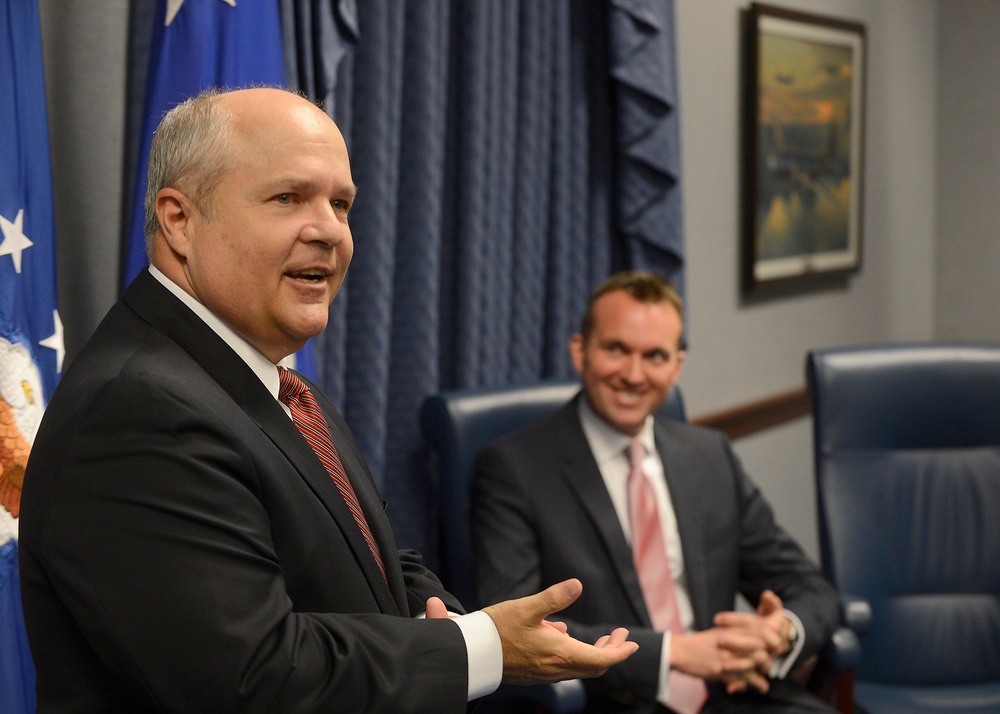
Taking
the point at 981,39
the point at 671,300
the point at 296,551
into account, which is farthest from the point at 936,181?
the point at 296,551

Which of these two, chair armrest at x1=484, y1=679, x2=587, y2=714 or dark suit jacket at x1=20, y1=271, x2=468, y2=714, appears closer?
dark suit jacket at x1=20, y1=271, x2=468, y2=714

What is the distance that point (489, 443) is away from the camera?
8.41 feet

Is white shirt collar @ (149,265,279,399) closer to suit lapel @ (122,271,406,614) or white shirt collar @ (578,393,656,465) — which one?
suit lapel @ (122,271,406,614)

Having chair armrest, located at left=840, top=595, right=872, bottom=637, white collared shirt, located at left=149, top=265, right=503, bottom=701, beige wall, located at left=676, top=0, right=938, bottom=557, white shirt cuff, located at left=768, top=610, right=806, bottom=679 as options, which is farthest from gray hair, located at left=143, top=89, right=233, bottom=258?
beige wall, located at left=676, top=0, right=938, bottom=557

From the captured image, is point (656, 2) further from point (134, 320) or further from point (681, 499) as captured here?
point (134, 320)

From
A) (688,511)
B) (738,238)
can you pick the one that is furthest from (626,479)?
(738,238)

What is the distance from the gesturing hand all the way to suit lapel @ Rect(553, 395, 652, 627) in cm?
109

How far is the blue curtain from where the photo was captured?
7.97 ft

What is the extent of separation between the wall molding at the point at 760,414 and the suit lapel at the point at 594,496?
1.34m

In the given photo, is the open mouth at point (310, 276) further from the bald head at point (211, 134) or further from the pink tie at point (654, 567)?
the pink tie at point (654, 567)

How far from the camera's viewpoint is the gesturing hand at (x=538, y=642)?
123cm

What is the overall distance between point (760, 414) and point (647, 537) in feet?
6.03

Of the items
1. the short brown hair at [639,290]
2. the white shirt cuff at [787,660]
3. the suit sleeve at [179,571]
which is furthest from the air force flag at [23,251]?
the white shirt cuff at [787,660]

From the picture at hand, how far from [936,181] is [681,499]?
3.65m
